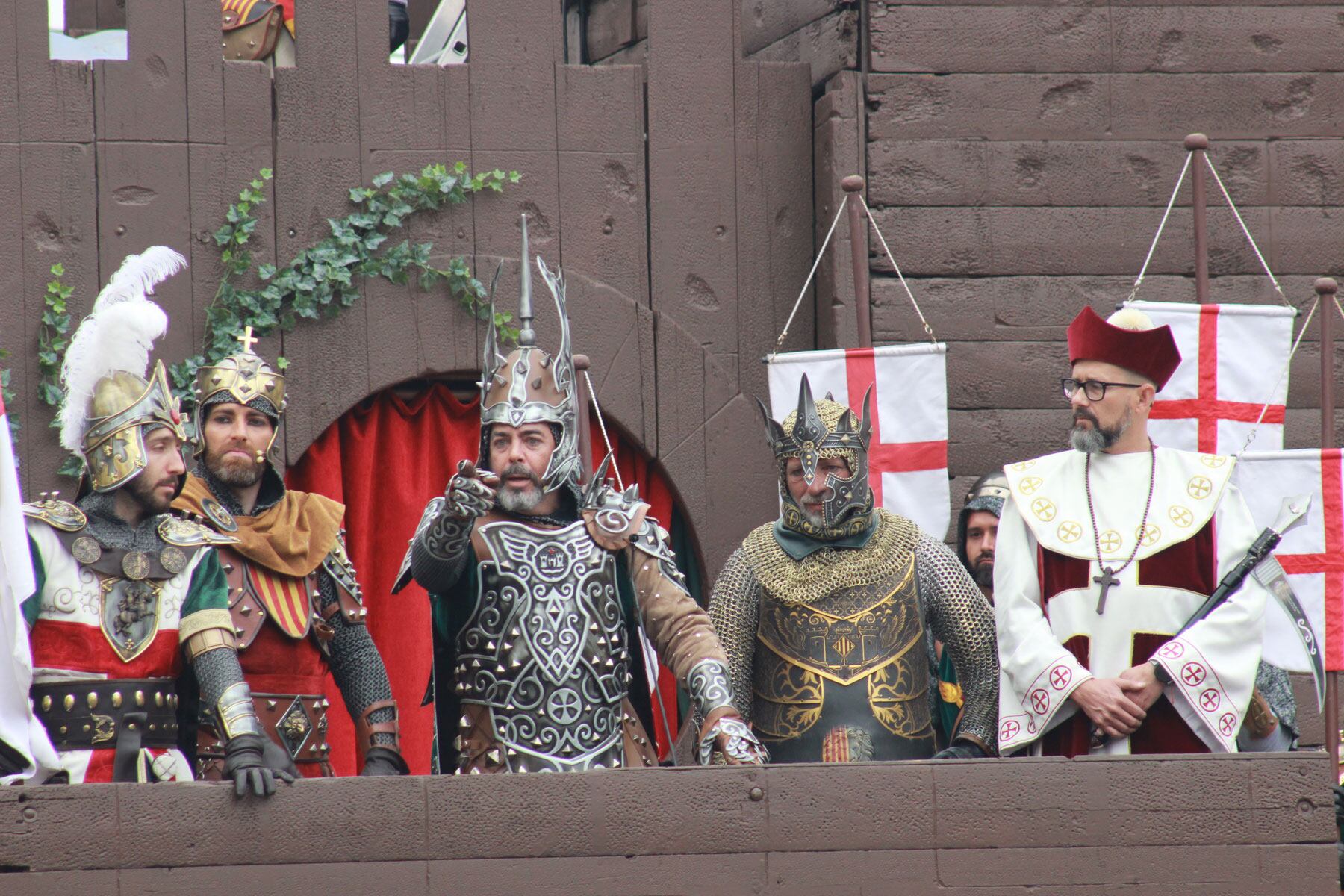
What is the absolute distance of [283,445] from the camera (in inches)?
274

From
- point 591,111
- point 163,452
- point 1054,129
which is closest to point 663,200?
point 591,111

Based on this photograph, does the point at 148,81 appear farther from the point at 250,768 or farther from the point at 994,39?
the point at 250,768

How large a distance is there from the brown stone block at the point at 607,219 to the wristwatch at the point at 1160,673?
2.77 metres

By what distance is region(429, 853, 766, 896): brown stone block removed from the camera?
15.4 ft

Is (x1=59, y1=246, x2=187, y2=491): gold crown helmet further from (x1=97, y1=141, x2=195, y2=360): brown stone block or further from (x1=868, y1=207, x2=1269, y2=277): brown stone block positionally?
(x1=868, y1=207, x2=1269, y2=277): brown stone block

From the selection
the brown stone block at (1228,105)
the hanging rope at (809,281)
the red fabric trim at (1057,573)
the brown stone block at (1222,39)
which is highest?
the brown stone block at (1222,39)

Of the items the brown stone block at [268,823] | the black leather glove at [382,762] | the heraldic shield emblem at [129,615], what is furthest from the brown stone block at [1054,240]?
the brown stone block at [268,823]

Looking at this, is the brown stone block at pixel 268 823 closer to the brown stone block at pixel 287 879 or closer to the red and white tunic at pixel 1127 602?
the brown stone block at pixel 287 879

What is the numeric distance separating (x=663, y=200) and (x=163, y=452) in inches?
104

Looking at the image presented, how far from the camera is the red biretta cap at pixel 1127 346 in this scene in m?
5.44

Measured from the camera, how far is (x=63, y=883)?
456 centimetres

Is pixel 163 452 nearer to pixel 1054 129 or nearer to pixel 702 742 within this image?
pixel 702 742

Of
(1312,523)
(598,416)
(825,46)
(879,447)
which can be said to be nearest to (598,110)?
(825,46)

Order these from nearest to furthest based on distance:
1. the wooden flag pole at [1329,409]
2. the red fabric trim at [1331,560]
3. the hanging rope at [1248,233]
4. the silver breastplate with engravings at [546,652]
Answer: the silver breastplate with engravings at [546,652] → the wooden flag pole at [1329,409] → the red fabric trim at [1331,560] → the hanging rope at [1248,233]
